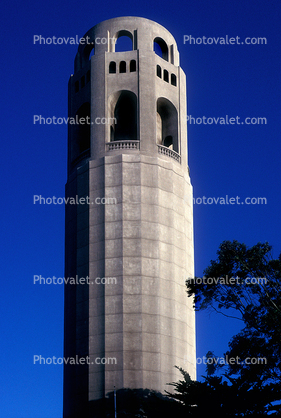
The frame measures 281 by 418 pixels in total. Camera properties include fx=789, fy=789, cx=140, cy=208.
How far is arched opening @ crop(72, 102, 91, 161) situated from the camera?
216 feet

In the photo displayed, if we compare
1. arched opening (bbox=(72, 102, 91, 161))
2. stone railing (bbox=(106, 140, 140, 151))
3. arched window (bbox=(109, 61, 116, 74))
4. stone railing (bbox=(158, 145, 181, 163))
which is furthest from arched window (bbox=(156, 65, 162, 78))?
stone railing (bbox=(106, 140, 140, 151))

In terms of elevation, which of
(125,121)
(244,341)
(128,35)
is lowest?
(244,341)

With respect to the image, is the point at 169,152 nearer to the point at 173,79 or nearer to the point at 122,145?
the point at 122,145

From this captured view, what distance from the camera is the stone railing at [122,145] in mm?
61875

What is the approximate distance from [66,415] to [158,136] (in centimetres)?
2378

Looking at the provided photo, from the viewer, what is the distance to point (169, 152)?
63344 millimetres

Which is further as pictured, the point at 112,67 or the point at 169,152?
the point at 112,67

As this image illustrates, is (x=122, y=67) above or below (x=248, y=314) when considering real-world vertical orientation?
above

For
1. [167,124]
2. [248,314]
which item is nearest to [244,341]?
[248,314]

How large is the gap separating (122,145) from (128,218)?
20.8 ft

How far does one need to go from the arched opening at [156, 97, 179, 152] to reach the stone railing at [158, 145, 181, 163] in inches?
34.7

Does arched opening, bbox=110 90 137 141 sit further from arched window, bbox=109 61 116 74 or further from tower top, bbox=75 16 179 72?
tower top, bbox=75 16 179 72

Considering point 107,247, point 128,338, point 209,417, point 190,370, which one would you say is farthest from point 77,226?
point 209,417

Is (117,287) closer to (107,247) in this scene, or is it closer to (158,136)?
(107,247)
